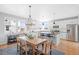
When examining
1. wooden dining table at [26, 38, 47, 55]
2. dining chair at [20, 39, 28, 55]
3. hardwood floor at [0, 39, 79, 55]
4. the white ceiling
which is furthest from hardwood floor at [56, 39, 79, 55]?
dining chair at [20, 39, 28, 55]

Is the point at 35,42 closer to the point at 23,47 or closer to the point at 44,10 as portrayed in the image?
the point at 23,47

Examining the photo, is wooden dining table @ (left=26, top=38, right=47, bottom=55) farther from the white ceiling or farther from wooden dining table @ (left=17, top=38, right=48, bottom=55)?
the white ceiling

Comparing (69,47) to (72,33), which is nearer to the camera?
(69,47)

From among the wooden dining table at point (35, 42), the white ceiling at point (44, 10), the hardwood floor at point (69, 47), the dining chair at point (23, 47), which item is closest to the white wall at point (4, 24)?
the white ceiling at point (44, 10)

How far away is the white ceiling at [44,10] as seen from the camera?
1.96 meters

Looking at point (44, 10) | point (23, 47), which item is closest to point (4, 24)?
point (23, 47)

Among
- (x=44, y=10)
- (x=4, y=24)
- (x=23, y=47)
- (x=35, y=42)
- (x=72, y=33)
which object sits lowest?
(x=23, y=47)

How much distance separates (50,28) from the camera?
2059mm

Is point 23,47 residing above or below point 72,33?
below

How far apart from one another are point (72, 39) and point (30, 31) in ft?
3.21

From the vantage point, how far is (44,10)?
2.01 metres
